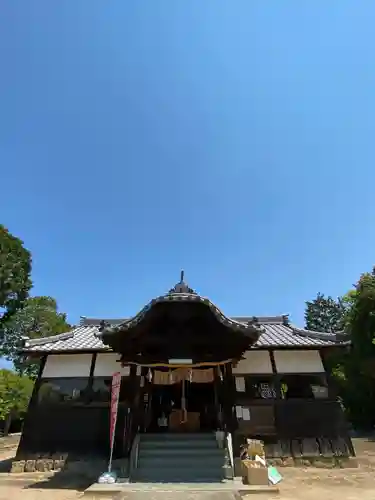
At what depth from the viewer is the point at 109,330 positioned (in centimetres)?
1005

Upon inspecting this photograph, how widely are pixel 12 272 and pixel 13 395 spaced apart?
433 inches

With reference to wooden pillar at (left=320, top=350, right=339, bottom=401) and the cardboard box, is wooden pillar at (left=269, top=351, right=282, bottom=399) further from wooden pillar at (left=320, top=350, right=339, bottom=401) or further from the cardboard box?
the cardboard box

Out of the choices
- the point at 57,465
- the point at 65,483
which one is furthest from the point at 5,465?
the point at 65,483

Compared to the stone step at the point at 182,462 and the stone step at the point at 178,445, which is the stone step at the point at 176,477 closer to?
the stone step at the point at 182,462

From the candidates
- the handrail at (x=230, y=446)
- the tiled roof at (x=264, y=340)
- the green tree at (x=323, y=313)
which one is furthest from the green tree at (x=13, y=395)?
the green tree at (x=323, y=313)

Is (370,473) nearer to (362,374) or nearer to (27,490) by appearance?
(27,490)

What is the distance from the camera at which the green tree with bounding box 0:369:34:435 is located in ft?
89.3

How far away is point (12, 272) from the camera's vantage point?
31.4 metres

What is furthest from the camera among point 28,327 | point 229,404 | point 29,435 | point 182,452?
point 28,327

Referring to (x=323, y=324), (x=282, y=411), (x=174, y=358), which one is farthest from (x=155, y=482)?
(x=323, y=324)

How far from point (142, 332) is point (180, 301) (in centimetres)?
181

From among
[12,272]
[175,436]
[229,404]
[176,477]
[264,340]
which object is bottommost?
[176,477]

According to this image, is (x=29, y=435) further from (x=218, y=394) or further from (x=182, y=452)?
(x=218, y=394)

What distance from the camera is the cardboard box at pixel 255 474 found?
8984 mm
